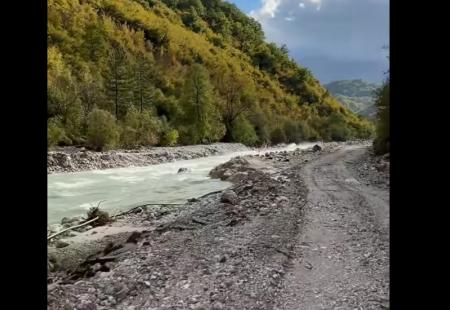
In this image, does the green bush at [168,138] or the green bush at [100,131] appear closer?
the green bush at [100,131]

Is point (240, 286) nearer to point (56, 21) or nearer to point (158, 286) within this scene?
point (158, 286)

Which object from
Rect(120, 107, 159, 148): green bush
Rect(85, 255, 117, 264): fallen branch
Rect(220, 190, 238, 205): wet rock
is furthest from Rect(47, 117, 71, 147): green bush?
Rect(85, 255, 117, 264): fallen branch

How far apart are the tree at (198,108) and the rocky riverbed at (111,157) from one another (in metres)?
3.01

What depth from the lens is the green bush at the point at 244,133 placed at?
37250 millimetres

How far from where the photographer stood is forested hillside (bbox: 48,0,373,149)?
26.4 m

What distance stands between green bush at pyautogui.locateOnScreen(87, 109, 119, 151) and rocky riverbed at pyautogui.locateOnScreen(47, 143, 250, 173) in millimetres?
778

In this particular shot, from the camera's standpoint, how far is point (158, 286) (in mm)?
Result: 4770

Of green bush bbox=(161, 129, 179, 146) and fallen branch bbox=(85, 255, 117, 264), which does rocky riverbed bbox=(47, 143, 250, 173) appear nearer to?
green bush bbox=(161, 129, 179, 146)

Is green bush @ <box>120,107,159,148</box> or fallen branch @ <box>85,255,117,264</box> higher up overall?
green bush @ <box>120,107,159,148</box>

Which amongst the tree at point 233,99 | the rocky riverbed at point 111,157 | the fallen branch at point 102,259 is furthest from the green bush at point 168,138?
the fallen branch at point 102,259

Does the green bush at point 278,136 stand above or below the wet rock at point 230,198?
above

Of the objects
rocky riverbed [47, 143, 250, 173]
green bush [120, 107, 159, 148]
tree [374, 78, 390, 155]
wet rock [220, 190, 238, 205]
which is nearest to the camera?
wet rock [220, 190, 238, 205]

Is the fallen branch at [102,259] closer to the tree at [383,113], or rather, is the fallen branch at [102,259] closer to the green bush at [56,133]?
the tree at [383,113]
